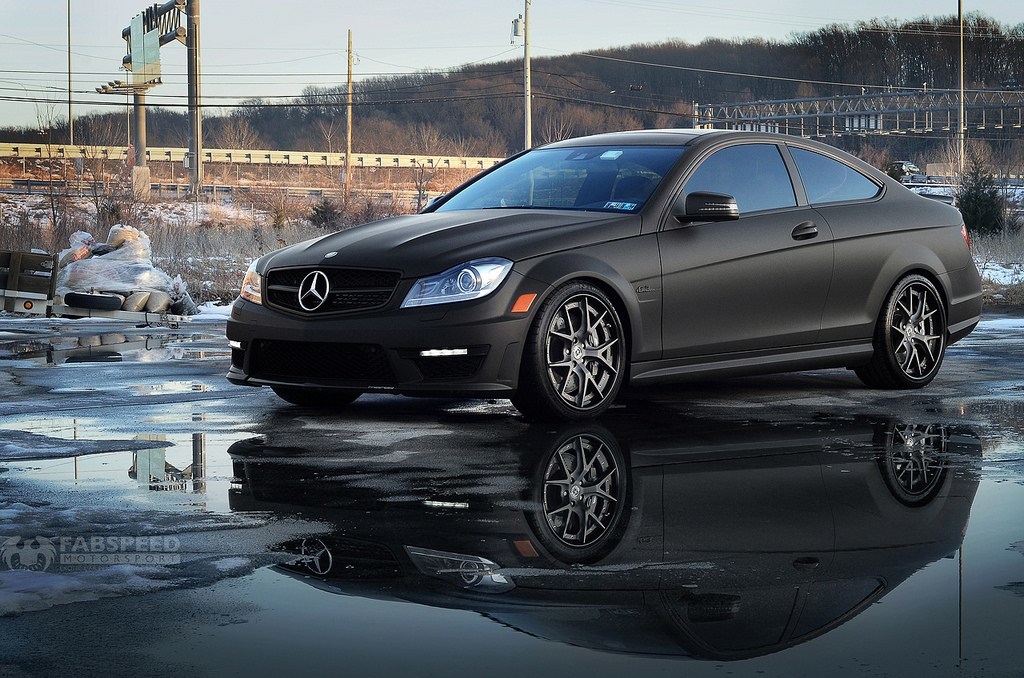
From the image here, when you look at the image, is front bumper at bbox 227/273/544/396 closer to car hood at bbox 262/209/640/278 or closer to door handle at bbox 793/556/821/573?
car hood at bbox 262/209/640/278

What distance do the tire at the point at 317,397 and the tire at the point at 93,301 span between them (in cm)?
613

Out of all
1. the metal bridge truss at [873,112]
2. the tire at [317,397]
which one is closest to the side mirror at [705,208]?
the tire at [317,397]

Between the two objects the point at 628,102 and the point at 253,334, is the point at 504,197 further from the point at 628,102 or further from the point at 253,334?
the point at 628,102

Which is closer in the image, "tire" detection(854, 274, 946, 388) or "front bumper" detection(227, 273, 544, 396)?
"front bumper" detection(227, 273, 544, 396)

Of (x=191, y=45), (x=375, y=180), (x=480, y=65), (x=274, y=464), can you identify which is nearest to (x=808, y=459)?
(x=274, y=464)

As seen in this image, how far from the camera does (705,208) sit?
8.26 m

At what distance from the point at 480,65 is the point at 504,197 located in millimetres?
155542

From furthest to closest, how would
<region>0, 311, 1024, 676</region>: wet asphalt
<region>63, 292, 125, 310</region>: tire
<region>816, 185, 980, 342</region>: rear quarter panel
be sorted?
<region>63, 292, 125, 310</region>: tire, <region>816, 185, 980, 342</region>: rear quarter panel, <region>0, 311, 1024, 676</region>: wet asphalt

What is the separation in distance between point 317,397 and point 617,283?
1970 mm

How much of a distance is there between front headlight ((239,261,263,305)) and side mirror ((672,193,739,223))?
2364mm

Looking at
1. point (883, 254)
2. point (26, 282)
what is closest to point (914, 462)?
point (883, 254)

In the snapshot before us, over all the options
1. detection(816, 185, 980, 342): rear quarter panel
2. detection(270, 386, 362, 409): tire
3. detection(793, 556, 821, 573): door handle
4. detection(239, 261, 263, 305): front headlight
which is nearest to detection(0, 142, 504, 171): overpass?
detection(816, 185, 980, 342): rear quarter panel

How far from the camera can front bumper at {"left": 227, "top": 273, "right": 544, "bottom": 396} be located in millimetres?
7531

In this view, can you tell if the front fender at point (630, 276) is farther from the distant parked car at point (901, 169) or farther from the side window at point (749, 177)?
the distant parked car at point (901, 169)
